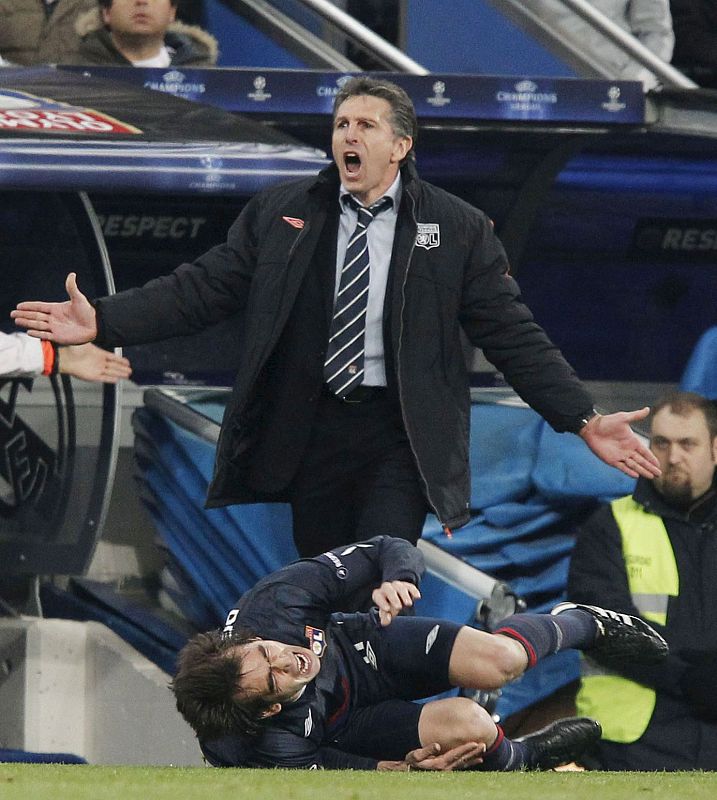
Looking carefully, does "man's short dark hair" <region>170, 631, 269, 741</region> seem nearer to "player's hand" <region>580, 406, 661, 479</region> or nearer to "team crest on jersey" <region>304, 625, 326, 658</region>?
"team crest on jersey" <region>304, 625, 326, 658</region>

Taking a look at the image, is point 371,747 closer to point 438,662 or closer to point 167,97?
point 438,662

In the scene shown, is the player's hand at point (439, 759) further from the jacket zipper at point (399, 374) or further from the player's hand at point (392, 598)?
the jacket zipper at point (399, 374)

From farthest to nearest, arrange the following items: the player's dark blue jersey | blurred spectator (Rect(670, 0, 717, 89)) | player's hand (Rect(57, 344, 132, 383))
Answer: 1. blurred spectator (Rect(670, 0, 717, 89))
2. player's hand (Rect(57, 344, 132, 383))
3. the player's dark blue jersey

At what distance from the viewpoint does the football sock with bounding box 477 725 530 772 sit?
5.30m

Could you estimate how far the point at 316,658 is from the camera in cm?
518

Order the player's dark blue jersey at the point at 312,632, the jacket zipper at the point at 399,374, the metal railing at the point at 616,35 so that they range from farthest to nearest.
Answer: the metal railing at the point at 616,35, the jacket zipper at the point at 399,374, the player's dark blue jersey at the point at 312,632

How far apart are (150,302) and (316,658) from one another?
102 centimetres

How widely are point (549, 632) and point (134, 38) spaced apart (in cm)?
285

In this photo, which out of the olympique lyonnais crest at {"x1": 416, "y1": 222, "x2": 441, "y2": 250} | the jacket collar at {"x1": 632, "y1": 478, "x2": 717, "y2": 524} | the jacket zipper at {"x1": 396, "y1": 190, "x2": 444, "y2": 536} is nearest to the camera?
the jacket zipper at {"x1": 396, "y1": 190, "x2": 444, "y2": 536}

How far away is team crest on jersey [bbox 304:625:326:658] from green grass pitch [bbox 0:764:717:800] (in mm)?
442

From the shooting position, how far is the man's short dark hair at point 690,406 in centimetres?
661

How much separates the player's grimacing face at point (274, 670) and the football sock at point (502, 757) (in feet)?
1.65

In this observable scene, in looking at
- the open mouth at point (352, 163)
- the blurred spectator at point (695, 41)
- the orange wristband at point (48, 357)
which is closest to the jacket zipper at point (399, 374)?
the open mouth at point (352, 163)

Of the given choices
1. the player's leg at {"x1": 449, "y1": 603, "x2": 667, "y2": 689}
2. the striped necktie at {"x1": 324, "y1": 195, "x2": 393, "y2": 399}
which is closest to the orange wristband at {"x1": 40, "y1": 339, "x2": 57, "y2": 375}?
the striped necktie at {"x1": 324, "y1": 195, "x2": 393, "y2": 399}
